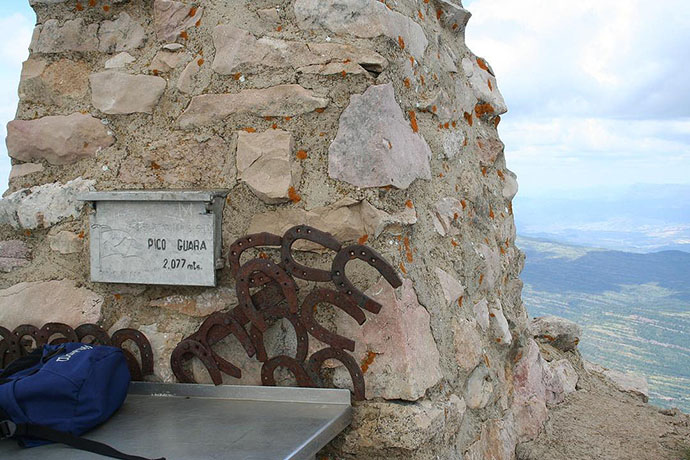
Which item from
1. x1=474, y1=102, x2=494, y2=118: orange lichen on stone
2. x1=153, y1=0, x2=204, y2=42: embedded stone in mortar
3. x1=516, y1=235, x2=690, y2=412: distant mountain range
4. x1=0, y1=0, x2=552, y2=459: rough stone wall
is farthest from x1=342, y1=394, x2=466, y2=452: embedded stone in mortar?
x1=516, y1=235, x2=690, y2=412: distant mountain range

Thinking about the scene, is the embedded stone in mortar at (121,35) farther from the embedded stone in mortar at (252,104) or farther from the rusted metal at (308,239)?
the rusted metal at (308,239)

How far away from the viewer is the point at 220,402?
2.11 m

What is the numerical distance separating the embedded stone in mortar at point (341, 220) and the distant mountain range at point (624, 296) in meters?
5.61

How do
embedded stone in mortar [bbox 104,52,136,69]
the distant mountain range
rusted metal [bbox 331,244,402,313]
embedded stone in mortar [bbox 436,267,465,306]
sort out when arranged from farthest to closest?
the distant mountain range < embedded stone in mortar [bbox 104,52,136,69] < embedded stone in mortar [bbox 436,267,465,306] < rusted metal [bbox 331,244,402,313]

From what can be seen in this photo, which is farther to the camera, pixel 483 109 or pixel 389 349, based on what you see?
pixel 483 109

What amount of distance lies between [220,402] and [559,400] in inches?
67.8

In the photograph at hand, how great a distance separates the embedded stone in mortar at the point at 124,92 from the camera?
2.34 meters

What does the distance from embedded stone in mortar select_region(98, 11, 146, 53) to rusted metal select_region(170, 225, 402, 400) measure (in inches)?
34.4

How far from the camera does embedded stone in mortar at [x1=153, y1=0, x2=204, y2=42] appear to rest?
7.61 ft

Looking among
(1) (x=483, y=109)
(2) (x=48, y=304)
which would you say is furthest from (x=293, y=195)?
(1) (x=483, y=109)

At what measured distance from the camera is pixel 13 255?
2.49 m

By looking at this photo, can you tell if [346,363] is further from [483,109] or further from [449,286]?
[483,109]

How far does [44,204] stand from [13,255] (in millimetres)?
240

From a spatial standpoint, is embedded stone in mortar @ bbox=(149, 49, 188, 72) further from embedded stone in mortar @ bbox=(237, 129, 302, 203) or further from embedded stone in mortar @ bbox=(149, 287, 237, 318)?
embedded stone in mortar @ bbox=(149, 287, 237, 318)
